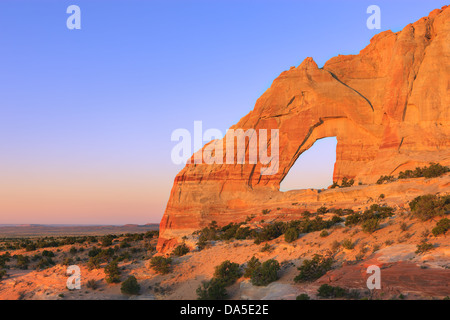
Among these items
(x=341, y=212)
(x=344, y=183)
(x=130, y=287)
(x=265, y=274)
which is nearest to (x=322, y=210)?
(x=341, y=212)

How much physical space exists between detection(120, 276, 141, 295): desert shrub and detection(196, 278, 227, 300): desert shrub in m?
4.09

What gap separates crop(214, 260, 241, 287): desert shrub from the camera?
19.0m

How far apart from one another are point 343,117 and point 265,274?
2740 cm

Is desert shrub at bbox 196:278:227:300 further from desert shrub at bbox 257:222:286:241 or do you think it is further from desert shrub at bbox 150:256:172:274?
desert shrub at bbox 257:222:286:241

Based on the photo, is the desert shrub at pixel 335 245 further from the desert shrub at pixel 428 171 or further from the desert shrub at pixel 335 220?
the desert shrub at pixel 428 171

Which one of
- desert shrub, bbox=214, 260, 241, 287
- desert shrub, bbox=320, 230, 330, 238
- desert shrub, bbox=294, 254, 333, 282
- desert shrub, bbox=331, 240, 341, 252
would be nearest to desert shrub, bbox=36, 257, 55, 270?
desert shrub, bbox=214, 260, 241, 287

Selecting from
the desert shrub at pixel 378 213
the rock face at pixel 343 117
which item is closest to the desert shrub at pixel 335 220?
the desert shrub at pixel 378 213

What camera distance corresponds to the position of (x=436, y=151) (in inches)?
1345

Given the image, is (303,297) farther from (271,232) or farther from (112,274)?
(112,274)

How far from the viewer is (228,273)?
19.6 m

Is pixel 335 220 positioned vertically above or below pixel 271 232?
above

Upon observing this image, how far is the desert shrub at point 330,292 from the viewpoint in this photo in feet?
42.4
